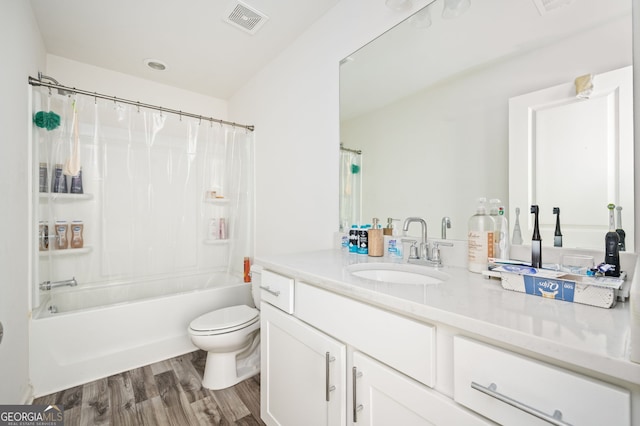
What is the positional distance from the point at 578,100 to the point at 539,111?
10cm

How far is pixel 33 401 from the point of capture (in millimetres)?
1594

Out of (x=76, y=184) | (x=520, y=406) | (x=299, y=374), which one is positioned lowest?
(x=299, y=374)

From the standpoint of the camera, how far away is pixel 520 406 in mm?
507

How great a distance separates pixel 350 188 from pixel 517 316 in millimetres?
1178

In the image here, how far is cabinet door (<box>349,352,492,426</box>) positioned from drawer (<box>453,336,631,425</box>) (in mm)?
41

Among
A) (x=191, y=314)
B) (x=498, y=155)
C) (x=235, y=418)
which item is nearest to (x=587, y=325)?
(x=498, y=155)

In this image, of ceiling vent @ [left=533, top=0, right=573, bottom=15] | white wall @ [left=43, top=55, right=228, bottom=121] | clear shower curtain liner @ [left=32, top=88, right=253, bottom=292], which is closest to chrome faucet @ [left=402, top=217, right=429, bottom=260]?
ceiling vent @ [left=533, top=0, right=573, bottom=15]

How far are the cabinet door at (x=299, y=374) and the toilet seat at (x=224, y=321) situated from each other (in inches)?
19.4

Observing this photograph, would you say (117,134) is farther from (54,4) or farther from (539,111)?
(539,111)

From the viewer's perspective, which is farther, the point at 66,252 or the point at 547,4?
the point at 66,252

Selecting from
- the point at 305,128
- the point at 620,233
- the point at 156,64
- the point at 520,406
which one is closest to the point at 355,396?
the point at 520,406

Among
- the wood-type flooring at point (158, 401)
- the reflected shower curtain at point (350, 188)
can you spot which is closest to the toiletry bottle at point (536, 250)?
the reflected shower curtain at point (350, 188)

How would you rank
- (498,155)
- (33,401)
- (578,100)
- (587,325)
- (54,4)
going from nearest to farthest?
1. (587,325)
2. (578,100)
3. (498,155)
4. (33,401)
5. (54,4)

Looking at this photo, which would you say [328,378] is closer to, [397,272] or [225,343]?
[397,272]
